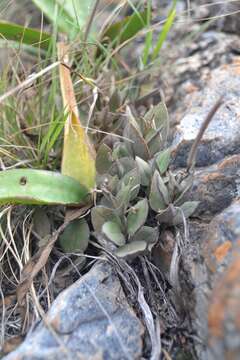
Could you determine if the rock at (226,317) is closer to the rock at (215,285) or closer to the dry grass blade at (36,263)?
the rock at (215,285)

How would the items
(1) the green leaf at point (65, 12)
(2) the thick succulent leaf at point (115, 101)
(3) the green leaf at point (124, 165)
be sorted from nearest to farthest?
(3) the green leaf at point (124, 165) < (2) the thick succulent leaf at point (115, 101) < (1) the green leaf at point (65, 12)

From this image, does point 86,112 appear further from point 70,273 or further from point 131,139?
point 70,273

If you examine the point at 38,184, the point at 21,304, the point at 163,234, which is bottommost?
the point at 21,304

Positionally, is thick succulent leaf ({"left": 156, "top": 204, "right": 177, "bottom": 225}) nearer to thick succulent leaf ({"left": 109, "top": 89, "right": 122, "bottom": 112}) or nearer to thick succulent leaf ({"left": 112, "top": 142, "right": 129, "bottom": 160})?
thick succulent leaf ({"left": 112, "top": 142, "right": 129, "bottom": 160})

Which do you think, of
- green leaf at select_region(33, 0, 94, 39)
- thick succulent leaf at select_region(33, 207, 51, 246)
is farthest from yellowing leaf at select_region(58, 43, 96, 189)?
green leaf at select_region(33, 0, 94, 39)

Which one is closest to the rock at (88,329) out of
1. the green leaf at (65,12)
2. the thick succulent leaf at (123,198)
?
the thick succulent leaf at (123,198)

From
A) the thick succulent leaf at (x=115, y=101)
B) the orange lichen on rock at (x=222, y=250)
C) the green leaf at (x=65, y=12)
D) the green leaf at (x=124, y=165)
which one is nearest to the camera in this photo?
the orange lichen on rock at (x=222, y=250)

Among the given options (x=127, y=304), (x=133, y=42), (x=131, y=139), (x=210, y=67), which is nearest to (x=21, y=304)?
(x=127, y=304)
